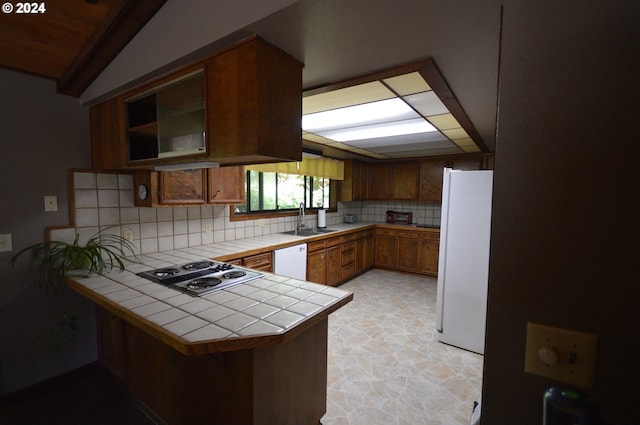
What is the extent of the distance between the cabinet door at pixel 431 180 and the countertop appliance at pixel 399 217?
0.50m

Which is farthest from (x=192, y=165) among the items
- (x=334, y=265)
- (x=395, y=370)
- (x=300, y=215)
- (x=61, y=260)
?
(x=334, y=265)

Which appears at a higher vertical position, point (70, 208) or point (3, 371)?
point (70, 208)

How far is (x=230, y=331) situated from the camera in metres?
1.16

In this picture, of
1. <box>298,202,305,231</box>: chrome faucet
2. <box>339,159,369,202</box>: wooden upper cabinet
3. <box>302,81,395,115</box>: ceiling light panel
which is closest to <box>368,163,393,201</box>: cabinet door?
<box>339,159,369,202</box>: wooden upper cabinet

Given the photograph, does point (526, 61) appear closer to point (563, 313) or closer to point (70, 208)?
point (563, 313)

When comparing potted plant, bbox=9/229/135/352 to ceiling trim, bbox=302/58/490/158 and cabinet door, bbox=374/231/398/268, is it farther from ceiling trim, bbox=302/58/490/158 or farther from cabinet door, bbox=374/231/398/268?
cabinet door, bbox=374/231/398/268

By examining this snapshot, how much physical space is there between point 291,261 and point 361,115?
1.80 metres

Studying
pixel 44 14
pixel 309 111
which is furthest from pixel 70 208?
pixel 309 111

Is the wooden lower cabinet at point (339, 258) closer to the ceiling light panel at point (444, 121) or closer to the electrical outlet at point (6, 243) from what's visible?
the ceiling light panel at point (444, 121)

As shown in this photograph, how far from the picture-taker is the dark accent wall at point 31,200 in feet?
6.07

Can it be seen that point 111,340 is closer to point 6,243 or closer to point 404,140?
point 6,243

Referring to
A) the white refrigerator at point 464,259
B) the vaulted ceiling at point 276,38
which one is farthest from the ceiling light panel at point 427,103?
the white refrigerator at point 464,259

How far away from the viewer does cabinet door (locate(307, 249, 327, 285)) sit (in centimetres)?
364

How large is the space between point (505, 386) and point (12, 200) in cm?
283
